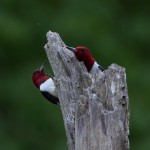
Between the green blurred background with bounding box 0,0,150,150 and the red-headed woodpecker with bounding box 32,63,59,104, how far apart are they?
423 cm

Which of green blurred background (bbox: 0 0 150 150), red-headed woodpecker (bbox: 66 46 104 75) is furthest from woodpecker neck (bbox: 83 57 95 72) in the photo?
green blurred background (bbox: 0 0 150 150)

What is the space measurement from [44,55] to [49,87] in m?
5.18

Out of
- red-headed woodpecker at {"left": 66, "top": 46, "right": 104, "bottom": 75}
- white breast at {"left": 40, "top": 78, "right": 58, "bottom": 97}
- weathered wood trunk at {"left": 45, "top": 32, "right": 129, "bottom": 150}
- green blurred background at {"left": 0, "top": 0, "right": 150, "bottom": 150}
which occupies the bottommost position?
weathered wood trunk at {"left": 45, "top": 32, "right": 129, "bottom": 150}

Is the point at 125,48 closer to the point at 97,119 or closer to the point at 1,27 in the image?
the point at 1,27

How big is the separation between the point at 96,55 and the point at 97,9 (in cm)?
123

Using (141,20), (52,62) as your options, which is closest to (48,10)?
(141,20)

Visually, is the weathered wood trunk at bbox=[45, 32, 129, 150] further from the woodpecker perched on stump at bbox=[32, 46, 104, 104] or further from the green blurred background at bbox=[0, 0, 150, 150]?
the green blurred background at bbox=[0, 0, 150, 150]

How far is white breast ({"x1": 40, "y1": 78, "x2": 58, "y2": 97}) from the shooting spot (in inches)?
391

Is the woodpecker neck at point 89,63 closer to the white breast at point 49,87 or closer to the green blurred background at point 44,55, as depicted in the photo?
the white breast at point 49,87

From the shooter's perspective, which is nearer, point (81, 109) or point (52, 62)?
point (81, 109)

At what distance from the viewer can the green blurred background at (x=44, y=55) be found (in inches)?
586

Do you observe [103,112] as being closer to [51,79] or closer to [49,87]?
[49,87]

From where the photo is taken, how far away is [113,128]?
7.86 m

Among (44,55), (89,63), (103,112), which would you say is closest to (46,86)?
(89,63)
